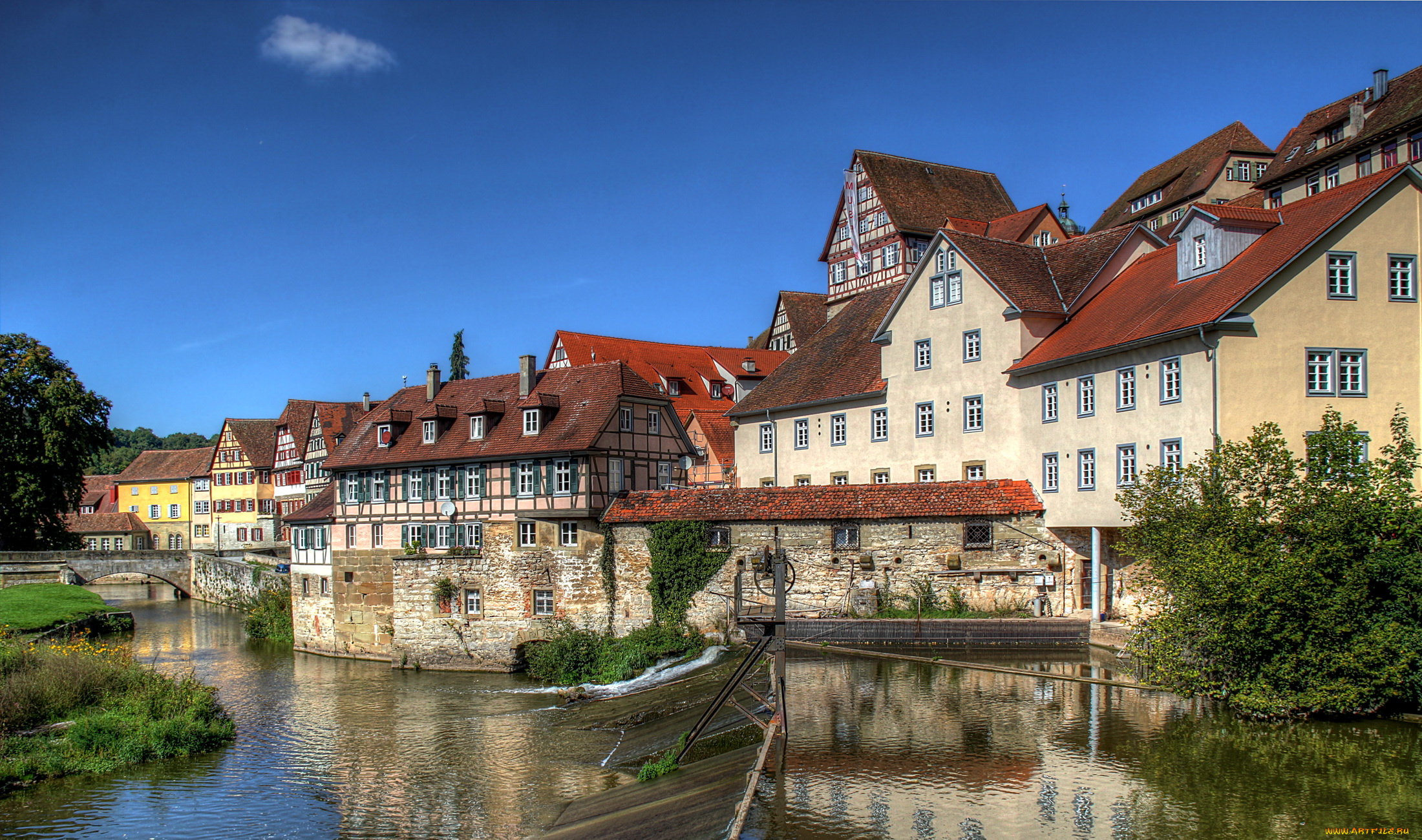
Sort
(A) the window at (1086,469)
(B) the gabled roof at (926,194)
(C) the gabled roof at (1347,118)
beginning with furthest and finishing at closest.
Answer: (B) the gabled roof at (926,194) < (C) the gabled roof at (1347,118) < (A) the window at (1086,469)

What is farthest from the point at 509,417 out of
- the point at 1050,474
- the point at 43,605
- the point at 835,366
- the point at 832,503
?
the point at 43,605

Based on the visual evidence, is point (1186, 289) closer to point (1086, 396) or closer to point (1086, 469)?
point (1086, 396)

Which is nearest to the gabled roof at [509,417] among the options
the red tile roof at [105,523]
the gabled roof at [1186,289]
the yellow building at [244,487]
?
the gabled roof at [1186,289]

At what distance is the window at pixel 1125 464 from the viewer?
23.3 m

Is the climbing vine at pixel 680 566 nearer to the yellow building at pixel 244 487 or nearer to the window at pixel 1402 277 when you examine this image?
the window at pixel 1402 277

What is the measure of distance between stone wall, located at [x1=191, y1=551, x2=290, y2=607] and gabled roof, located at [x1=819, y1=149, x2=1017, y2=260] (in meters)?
30.4

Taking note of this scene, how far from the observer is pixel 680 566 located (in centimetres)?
2870

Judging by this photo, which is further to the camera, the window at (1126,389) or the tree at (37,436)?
the tree at (37,436)

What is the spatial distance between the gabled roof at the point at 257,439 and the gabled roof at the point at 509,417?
1242 inches

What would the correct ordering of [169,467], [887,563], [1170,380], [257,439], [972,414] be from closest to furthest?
[1170,380], [887,563], [972,414], [257,439], [169,467]

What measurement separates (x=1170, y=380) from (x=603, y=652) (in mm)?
15543

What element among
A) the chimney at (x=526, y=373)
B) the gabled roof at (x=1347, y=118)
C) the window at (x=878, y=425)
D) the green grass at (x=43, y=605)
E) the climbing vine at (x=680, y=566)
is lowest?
the green grass at (x=43, y=605)

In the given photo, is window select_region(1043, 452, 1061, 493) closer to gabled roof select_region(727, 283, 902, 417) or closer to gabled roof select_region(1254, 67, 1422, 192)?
gabled roof select_region(727, 283, 902, 417)

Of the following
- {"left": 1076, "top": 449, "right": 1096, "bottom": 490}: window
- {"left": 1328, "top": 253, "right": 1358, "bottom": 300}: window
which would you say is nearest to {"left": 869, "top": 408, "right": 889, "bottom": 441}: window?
{"left": 1076, "top": 449, "right": 1096, "bottom": 490}: window
